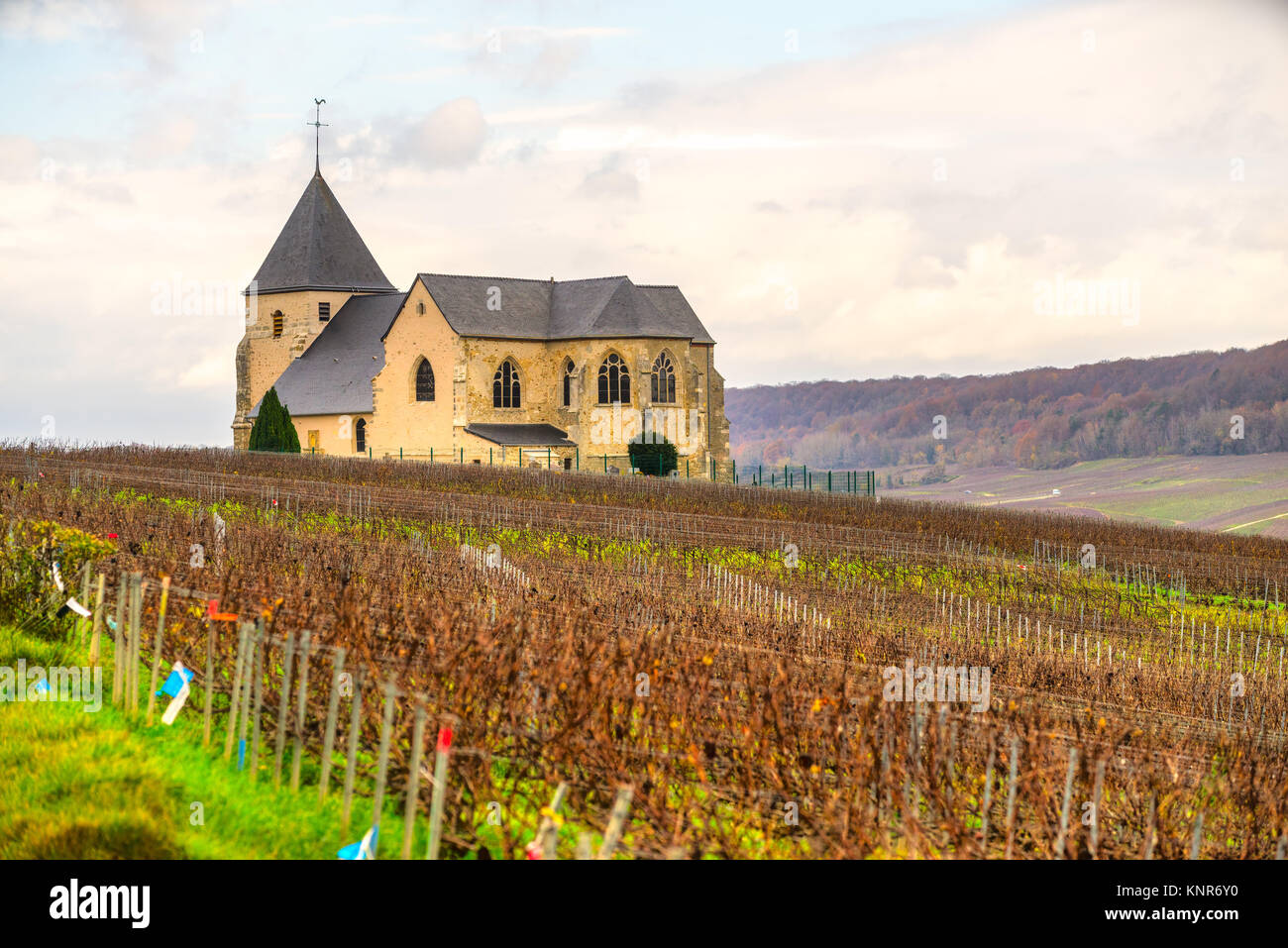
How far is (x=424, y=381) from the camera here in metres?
52.9

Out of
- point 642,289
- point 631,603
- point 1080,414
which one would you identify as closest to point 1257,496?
point 1080,414

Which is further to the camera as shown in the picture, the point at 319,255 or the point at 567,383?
the point at 319,255

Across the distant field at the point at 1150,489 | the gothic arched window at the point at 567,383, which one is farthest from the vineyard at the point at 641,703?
the distant field at the point at 1150,489

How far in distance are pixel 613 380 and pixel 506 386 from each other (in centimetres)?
419

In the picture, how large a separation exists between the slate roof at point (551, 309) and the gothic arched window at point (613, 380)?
107 centimetres

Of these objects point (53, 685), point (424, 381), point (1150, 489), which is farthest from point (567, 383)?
point (1150, 489)

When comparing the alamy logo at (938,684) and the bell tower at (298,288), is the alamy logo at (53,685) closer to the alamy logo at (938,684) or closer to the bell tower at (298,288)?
the alamy logo at (938,684)

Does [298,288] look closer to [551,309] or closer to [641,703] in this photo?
[551,309]

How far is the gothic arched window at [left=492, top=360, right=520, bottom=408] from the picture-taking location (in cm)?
5275

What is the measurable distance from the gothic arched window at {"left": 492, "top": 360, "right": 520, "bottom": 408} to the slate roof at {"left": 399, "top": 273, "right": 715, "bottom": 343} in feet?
4.51
